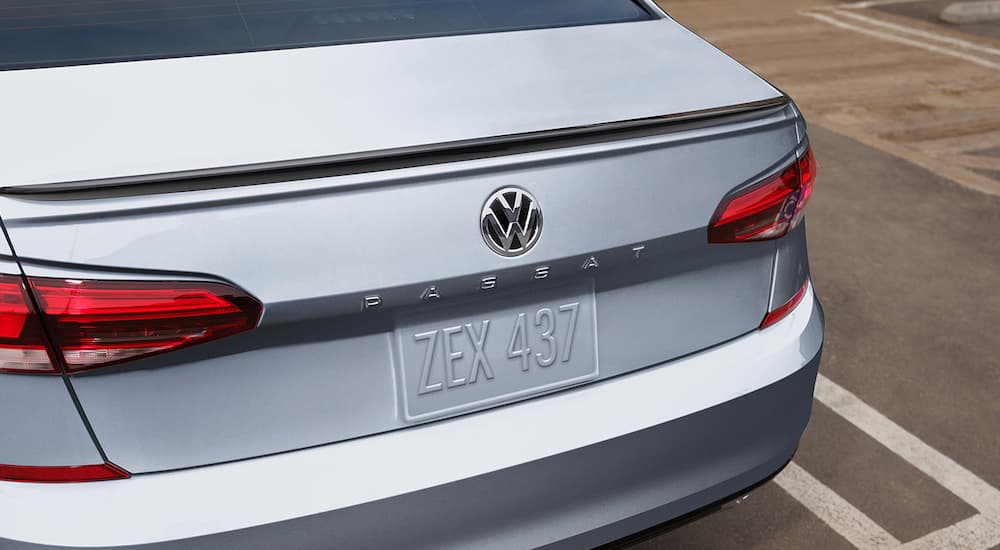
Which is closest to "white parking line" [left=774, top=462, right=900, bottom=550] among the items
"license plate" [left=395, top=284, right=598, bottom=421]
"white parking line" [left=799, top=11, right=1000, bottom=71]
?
"license plate" [left=395, top=284, right=598, bottom=421]

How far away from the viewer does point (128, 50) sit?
1907mm

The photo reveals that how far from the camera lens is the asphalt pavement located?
2.98m

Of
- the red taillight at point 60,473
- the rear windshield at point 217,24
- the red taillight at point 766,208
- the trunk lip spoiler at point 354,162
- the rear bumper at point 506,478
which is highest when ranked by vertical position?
the rear windshield at point 217,24

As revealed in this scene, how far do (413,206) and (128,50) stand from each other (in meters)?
0.70

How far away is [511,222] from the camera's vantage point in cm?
171

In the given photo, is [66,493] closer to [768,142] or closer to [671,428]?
[671,428]

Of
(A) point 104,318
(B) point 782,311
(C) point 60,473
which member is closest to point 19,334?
(A) point 104,318

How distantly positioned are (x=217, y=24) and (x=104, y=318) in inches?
30.6

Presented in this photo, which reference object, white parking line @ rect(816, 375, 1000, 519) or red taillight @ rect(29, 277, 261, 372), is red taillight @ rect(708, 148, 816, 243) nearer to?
red taillight @ rect(29, 277, 261, 372)

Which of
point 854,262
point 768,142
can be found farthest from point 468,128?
point 854,262

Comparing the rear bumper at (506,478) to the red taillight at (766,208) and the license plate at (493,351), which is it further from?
the red taillight at (766,208)

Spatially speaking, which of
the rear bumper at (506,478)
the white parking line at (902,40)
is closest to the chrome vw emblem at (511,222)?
the rear bumper at (506,478)

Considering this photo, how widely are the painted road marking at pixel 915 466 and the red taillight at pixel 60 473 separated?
213 cm

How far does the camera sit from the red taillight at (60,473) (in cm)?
159
